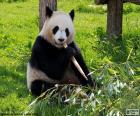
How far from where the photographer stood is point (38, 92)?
6105mm

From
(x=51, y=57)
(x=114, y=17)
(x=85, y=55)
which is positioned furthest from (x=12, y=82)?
(x=114, y=17)

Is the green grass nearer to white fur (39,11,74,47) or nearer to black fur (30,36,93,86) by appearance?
black fur (30,36,93,86)

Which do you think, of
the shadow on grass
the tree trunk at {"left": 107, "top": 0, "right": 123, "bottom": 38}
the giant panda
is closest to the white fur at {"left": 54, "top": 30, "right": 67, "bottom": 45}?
the giant panda

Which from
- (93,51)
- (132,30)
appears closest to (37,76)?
(93,51)

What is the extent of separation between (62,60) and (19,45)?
3.20 metres

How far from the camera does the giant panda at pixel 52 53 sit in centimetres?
591

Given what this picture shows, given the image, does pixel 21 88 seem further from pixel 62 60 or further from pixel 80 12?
pixel 80 12

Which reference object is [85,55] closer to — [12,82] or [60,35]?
[12,82]

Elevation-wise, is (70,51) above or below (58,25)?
below

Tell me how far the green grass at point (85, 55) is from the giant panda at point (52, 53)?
0.31 meters

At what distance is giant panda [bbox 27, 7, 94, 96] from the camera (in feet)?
19.4

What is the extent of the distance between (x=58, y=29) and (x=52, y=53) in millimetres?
304

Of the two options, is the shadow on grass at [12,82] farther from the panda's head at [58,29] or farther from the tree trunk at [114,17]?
the tree trunk at [114,17]

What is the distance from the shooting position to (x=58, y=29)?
589cm
